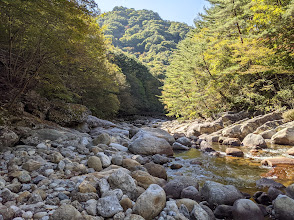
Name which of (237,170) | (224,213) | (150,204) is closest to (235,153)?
(237,170)

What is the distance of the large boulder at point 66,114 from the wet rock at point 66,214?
729 centimetres

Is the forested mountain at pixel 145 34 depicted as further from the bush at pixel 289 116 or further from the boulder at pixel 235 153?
the boulder at pixel 235 153

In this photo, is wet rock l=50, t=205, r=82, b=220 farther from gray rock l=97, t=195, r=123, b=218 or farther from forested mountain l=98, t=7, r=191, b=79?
forested mountain l=98, t=7, r=191, b=79

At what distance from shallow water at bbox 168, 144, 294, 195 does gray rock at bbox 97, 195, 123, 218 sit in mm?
2950

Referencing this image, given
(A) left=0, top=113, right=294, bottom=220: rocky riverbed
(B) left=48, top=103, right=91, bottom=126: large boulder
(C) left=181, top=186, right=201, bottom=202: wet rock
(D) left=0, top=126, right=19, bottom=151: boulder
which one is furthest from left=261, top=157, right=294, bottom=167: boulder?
(B) left=48, top=103, right=91, bottom=126: large boulder

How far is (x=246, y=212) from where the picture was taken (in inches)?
123

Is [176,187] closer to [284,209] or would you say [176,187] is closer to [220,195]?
[220,195]

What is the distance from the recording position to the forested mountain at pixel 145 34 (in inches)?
3191

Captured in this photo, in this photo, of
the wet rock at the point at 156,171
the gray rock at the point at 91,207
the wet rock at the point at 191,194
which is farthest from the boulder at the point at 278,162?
the gray rock at the point at 91,207

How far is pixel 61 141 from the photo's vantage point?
623 centimetres

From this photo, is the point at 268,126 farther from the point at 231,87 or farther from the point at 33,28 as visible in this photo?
the point at 33,28

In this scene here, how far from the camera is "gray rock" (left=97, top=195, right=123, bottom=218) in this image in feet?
8.80

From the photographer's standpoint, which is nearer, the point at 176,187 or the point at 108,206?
the point at 108,206

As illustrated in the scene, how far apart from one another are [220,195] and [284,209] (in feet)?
3.26
